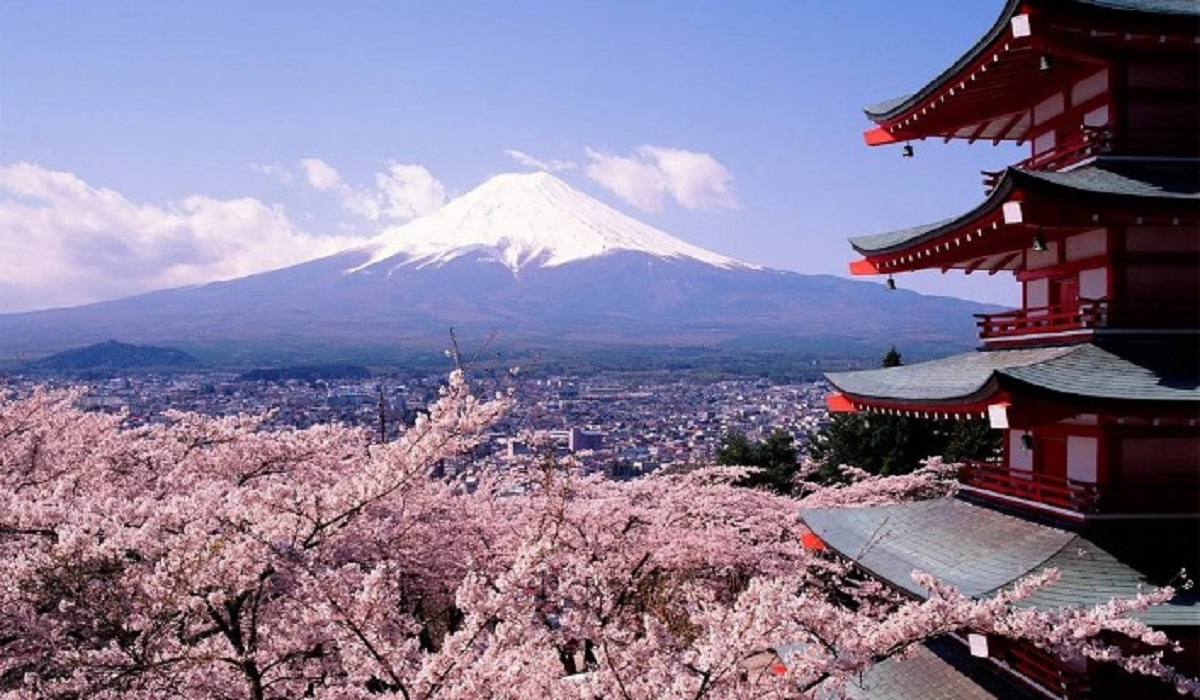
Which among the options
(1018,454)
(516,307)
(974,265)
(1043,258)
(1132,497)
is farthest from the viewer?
(516,307)

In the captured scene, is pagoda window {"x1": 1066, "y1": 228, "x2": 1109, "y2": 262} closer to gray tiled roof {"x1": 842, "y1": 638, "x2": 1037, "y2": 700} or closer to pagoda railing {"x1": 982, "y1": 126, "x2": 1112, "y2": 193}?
pagoda railing {"x1": 982, "y1": 126, "x2": 1112, "y2": 193}

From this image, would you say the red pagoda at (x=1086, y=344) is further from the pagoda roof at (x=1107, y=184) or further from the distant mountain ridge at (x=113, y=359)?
the distant mountain ridge at (x=113, y=359)

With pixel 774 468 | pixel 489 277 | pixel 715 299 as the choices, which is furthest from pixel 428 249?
pixel 774 468

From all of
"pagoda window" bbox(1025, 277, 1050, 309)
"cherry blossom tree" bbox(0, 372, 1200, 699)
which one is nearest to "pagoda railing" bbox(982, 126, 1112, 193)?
"pagoda window" bbox(1025, 277, 1050, 309)

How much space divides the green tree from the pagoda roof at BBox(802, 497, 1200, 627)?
12193 mm

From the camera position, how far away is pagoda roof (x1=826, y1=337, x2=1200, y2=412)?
6273 mm

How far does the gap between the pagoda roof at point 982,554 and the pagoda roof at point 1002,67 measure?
142 inches

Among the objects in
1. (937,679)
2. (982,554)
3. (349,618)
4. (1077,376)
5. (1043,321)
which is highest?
(1043,321)

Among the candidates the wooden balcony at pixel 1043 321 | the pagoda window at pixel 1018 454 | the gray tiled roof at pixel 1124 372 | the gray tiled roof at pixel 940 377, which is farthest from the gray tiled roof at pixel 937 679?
the wooden balcony at pixel 1043 321

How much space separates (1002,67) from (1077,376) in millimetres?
2732

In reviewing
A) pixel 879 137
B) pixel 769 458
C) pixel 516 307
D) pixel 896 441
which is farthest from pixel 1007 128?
pixel 516 307

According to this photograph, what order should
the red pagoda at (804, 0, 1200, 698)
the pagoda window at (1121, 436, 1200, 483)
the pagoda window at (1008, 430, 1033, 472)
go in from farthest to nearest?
1. the pagoda window at (1008, 430, 1033, 472)
2. the pagoda window at (1121, 436, 1200, 483)
3. the red pagoda at (804, 0, 1200, 698)

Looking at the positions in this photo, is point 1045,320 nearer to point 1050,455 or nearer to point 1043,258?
point 1043,258

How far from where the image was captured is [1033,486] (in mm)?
7391
